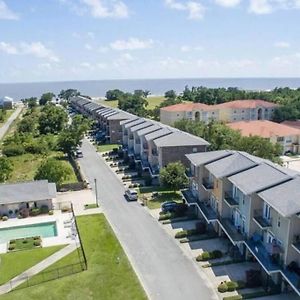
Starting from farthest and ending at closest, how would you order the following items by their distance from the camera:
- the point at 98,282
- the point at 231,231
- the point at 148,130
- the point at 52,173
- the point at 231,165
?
the point at 148,130, the point at 52,173, the point at 231,165, the point at 231,231, the point at 98,282

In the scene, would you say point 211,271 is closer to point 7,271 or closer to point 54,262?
point 54,262

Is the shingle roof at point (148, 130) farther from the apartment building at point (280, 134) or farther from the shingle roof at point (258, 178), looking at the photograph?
the shingle roof at point (258, 178)

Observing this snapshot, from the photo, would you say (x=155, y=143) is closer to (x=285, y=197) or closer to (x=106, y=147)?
(x=285, y=197)

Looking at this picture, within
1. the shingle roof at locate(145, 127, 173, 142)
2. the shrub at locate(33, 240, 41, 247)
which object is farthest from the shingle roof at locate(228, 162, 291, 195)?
the shingle roof at locate(145, 127, 173, 142)

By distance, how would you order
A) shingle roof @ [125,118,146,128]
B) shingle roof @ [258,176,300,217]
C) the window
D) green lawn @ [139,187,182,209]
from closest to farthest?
shingle roof @ [258,176,300,217] → the window → green lawn @ [139,187,182,209] → shingle roof @ [125,118,146,128]

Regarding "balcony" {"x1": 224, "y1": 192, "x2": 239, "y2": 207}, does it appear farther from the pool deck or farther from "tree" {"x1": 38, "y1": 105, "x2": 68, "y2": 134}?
"tree" {"x1": 38, "y1": 105, "x2": 68, "y2": 134}

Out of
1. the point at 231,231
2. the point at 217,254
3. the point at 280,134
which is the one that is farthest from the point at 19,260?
the point at 280,134

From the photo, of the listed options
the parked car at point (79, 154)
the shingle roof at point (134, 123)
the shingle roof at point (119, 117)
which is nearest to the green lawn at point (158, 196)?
the shingle roof at point (134, 123)
